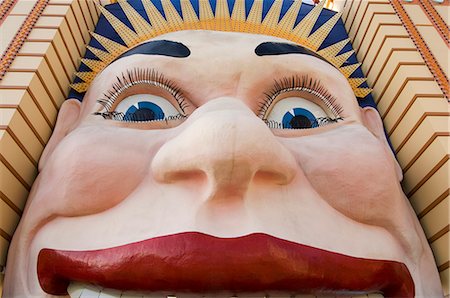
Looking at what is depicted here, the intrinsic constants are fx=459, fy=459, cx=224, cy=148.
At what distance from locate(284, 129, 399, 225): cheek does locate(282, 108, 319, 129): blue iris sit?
28 centimetres

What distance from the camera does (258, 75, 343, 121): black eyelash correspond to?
238 centimetres

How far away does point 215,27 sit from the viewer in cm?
320

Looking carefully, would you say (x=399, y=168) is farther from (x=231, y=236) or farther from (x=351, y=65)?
(x=231, y=236)

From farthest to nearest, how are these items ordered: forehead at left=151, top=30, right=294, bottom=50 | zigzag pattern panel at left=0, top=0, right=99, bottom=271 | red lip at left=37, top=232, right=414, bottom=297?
forehead at left=151, top=30, right=294, bottom=50 → zigzag pattern panel at left=0, top=0, right=99, bottom=271 → red lip at left=37, top=232, right=414, bottom=297

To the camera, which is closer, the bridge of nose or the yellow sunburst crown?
the bridge of nose

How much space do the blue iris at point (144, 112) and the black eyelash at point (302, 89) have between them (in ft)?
1.73

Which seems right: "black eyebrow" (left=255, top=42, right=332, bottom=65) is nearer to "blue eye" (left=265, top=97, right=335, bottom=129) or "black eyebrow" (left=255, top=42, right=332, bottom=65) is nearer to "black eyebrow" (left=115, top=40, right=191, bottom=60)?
"blue eye" (left=265, top=97, right=335, bottom=129)

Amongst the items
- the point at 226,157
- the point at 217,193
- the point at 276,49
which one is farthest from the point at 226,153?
the point at 276,49

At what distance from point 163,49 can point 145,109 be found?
1.17 feet

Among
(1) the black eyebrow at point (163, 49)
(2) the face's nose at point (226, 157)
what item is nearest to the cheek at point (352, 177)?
(2) the face's nose at point (226, 157)

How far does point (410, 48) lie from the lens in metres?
2.96

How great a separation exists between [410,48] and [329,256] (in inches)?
71.3

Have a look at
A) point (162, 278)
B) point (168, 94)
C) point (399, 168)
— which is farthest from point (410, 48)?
point (162, 278)

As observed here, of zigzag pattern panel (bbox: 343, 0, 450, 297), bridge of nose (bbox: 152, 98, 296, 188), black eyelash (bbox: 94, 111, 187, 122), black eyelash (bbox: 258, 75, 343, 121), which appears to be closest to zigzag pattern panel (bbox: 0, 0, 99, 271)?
black eyelash (bbox: 94, 111, 187, 122)
